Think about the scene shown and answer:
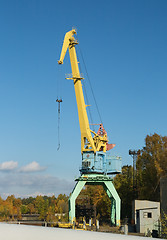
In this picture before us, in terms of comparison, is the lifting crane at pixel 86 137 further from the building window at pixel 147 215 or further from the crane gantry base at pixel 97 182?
the building window at pixel 147 215

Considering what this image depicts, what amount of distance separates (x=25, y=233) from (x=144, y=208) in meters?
46.0

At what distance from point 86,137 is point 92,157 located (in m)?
3.44

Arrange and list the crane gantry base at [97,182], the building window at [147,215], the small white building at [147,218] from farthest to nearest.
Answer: the crane gantry base at [97,182] → the building window at [147,215] → the small white building at [147,218]

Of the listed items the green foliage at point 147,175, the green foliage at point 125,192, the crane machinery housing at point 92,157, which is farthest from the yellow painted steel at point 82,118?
the green foliage at point 125,192

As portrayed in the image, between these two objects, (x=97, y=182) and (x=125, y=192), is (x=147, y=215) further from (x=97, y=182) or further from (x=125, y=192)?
(x=125, y=192)

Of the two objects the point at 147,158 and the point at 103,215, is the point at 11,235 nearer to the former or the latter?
the point at 147,158

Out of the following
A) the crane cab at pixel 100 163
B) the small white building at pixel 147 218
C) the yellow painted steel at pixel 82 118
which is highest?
the yellow painted steel at pixel 82 118

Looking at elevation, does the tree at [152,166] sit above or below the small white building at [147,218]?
above

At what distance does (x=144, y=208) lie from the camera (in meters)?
48.6

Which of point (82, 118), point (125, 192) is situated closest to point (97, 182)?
point (82, 118)

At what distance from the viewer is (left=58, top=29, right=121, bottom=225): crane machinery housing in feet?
181

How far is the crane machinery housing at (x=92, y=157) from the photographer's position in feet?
181

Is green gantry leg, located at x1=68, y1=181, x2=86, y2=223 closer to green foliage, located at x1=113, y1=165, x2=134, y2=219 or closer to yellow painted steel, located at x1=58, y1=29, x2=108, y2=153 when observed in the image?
yellow painted steel, located at x1=58, y1=29, x2=108, y2=153

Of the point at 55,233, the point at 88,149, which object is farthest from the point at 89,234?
the point at 88,149
